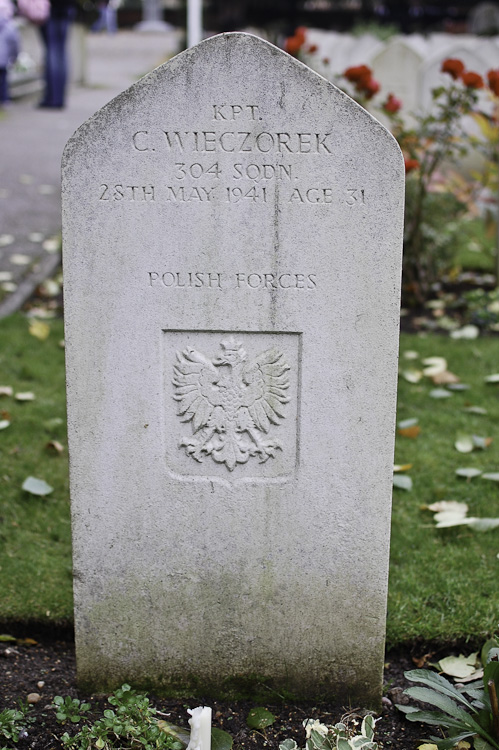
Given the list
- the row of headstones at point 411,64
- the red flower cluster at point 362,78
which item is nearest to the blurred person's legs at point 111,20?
the row of headstones at point 411,64

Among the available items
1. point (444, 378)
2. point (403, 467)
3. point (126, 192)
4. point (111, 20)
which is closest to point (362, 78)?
point (444, 378)

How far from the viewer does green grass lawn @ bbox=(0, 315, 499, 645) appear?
9.54 feet

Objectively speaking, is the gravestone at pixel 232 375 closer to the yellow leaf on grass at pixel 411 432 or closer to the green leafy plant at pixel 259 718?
the green leafy plant at pixel 259 718

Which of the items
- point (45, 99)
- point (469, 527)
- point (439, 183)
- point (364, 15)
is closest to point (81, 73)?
point (45, 99)

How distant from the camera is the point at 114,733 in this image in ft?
7.64

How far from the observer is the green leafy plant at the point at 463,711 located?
7.34ft

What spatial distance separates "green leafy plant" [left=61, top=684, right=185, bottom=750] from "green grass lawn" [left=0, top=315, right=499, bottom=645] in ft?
1.95

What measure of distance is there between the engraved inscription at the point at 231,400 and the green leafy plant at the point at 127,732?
2.33 feet

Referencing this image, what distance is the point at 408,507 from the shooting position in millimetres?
3611

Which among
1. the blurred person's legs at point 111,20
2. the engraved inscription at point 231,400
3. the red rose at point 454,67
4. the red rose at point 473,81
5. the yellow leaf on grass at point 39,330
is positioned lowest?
the yellow leaf on grass at point 39,330

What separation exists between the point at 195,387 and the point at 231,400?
0.12m

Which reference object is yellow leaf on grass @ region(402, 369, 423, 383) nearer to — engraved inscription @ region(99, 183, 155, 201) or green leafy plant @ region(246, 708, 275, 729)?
green leafy plant @ region(246, 708, 275, 729)

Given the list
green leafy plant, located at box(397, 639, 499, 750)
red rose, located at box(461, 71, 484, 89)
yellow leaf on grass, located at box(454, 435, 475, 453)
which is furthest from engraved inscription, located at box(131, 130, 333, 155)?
red rose, located at box(461, 71, 484, 89)

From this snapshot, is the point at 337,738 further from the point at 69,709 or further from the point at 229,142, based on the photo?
the point at 229,142
